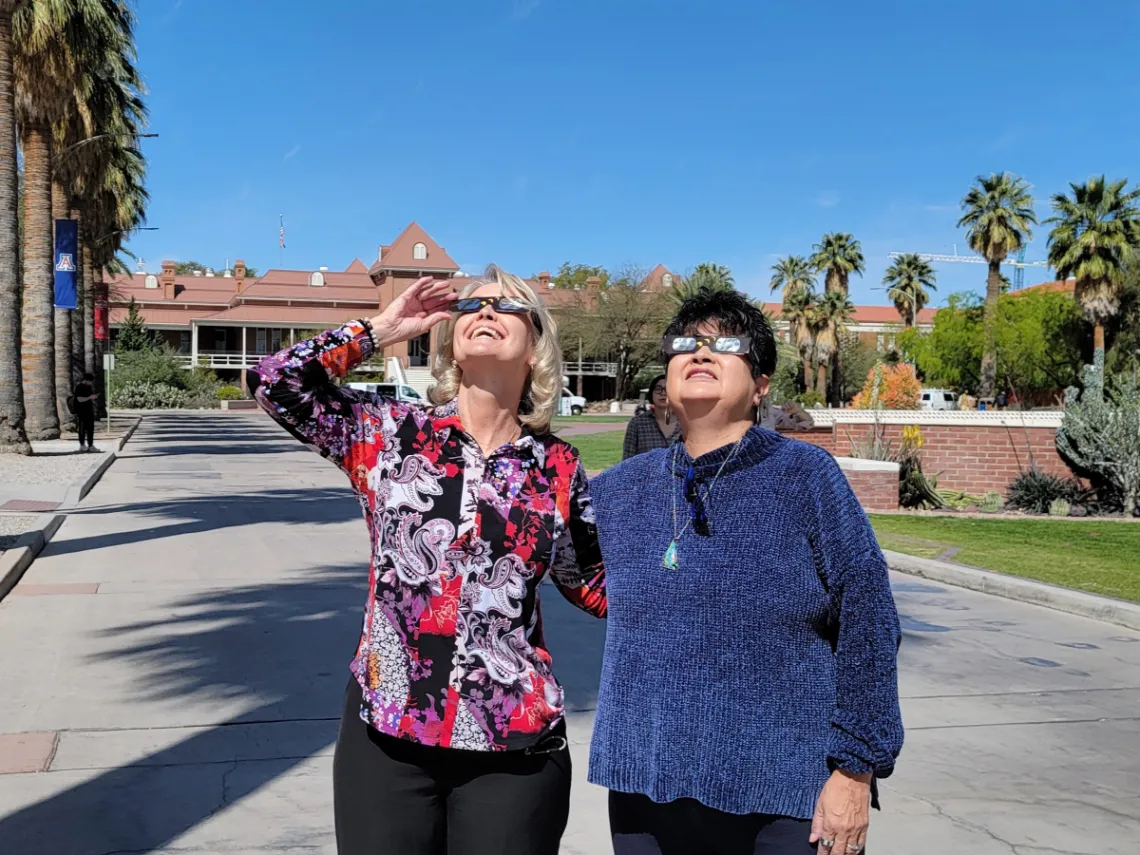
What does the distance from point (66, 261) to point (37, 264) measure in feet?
10.9

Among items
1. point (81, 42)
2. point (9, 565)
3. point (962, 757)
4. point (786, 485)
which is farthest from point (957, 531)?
point (81, 42)

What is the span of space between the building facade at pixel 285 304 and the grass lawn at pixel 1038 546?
6013cm

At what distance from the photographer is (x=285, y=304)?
264 feet

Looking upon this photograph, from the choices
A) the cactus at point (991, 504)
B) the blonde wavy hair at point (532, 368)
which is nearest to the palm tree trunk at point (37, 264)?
the cactus at point (991, 504)

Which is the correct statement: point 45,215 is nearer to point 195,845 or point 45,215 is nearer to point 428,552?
point 195,845

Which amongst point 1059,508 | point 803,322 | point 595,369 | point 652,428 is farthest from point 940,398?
point 652,428

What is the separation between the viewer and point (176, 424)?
161 ft

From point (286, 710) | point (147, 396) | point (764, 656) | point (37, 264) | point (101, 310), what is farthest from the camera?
point (147, 396)

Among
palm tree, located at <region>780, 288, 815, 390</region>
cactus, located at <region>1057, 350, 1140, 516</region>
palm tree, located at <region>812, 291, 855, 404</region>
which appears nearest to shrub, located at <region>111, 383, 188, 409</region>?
palm tree, located at <region>780, 288, 815, 390</region>

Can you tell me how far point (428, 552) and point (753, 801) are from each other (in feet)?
2.75

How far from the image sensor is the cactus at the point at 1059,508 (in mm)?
18453

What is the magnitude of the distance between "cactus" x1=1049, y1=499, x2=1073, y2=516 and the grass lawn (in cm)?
152

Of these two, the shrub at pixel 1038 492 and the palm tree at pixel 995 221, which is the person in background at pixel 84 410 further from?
the palm tree at pixel 995 221

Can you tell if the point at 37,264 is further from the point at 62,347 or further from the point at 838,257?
the point at 838,257
